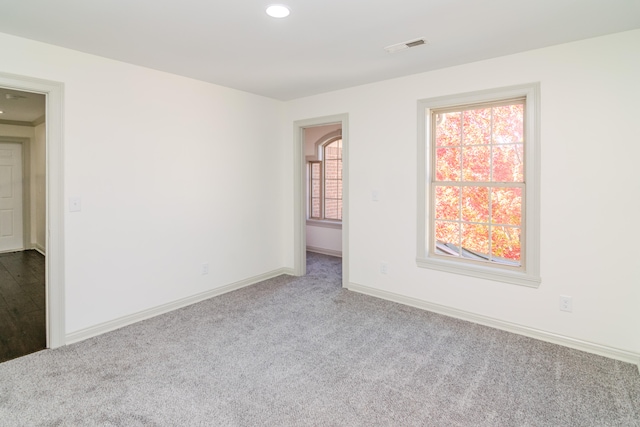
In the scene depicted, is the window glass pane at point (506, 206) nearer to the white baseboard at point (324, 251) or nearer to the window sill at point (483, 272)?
the window sill at point (483, 272)

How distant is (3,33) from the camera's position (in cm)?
253

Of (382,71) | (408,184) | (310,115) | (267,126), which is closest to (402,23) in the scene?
(382,71)

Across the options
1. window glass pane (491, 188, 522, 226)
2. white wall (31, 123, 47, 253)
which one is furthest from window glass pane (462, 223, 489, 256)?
white wall (31, 123, 47, 253)

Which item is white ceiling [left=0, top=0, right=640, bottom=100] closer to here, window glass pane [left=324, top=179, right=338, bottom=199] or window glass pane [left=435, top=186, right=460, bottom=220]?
window glass pane [left=435, top=186, right=460, bottom=220]

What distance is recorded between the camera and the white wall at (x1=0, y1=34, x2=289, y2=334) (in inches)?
114

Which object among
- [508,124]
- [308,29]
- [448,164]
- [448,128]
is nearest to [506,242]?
[448,164]

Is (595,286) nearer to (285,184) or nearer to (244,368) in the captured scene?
(244,368)

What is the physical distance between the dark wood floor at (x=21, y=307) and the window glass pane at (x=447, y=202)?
3.75 m

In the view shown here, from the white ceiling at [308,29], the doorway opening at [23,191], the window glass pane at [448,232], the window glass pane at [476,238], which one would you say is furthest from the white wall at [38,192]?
the window glass pane at [476,238]

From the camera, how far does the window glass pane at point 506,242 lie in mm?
3203

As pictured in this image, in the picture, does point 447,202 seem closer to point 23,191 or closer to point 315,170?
point 315,170

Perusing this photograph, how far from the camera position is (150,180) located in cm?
341

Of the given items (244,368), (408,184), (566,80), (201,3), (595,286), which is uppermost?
(201,3)

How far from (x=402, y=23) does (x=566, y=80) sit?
1461 millimetres
